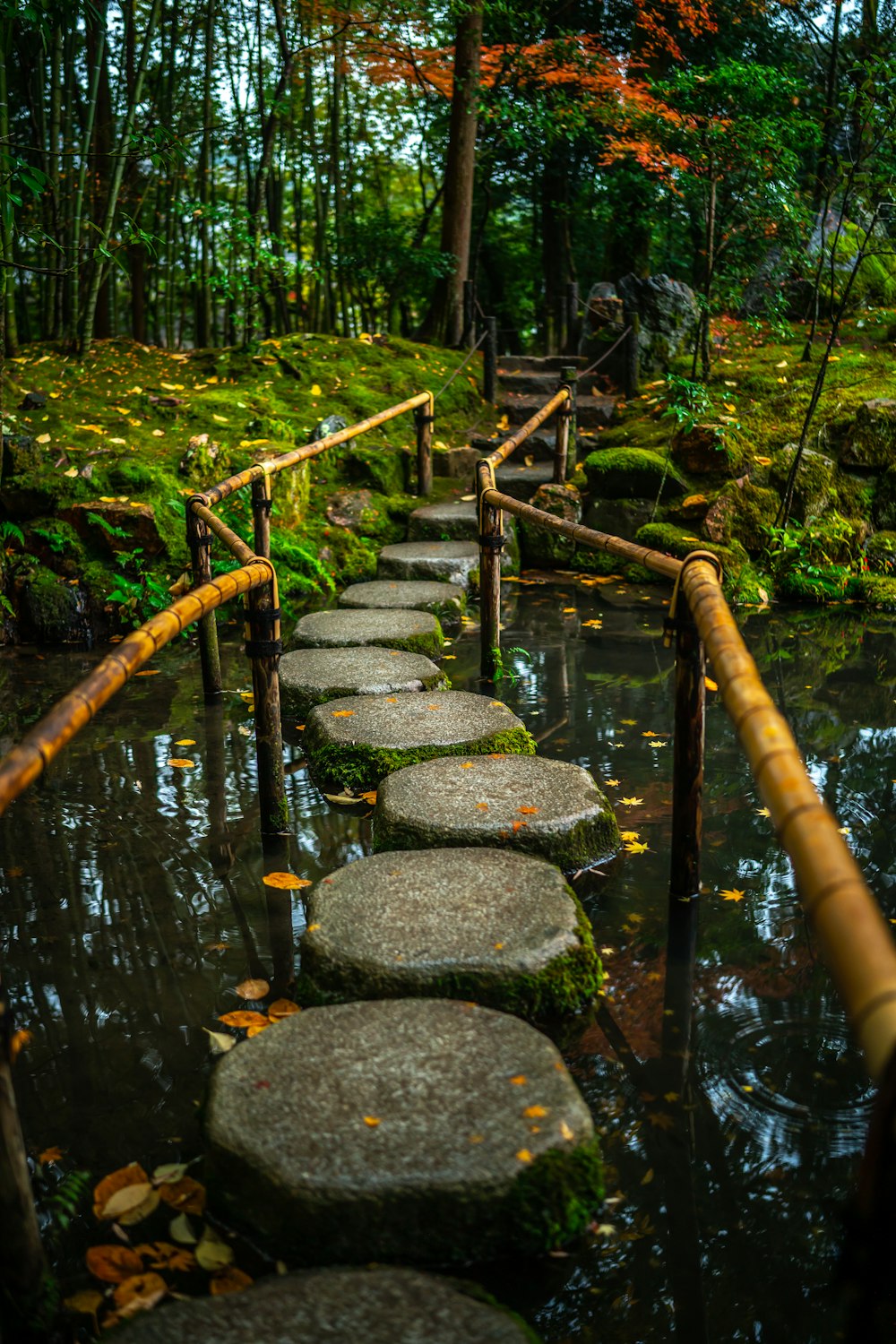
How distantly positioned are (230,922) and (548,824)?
1054mm

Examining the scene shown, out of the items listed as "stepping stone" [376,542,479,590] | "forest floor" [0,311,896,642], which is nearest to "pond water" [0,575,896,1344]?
"forest floor" [0,311,896,642]

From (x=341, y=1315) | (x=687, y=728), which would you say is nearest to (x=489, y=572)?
(x=687, y=728)

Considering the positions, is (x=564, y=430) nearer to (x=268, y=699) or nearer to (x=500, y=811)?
(x=268, y=699)

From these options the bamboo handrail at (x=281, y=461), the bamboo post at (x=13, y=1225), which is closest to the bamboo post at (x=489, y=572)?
the bamboo handrail at (x=281, y=461)

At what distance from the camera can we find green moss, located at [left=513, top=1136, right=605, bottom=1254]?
1.80 m

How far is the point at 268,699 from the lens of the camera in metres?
3.43

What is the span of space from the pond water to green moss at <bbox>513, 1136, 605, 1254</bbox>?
2.9 inches

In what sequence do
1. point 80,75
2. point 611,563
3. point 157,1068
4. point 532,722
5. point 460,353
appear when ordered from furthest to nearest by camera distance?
point 80,75
point 460,353
point 611,563
point 532,722
point 157,1068

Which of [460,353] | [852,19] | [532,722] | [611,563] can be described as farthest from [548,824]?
[852,19]

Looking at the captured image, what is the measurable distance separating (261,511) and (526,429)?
2.19m

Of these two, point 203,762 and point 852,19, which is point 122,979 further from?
point 852,19

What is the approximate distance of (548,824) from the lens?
10.2 feet

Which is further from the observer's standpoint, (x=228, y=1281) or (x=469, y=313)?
(x=469, y=313)

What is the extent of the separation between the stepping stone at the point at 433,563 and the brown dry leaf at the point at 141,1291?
5198mm
